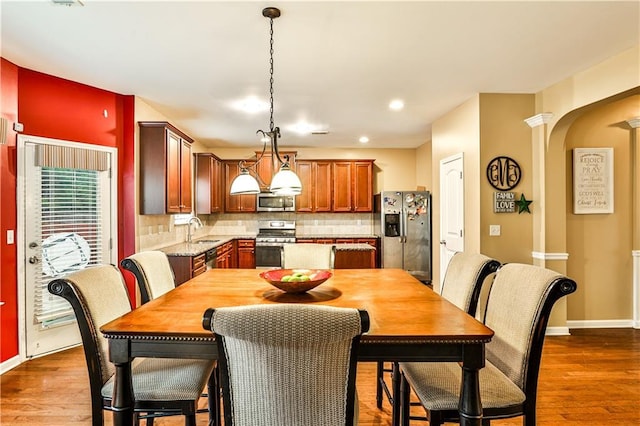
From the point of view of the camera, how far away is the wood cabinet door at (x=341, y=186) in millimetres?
6934

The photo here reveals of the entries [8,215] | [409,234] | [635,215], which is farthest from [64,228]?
[635,215]

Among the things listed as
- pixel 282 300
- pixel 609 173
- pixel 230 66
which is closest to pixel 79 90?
pixel 230 66

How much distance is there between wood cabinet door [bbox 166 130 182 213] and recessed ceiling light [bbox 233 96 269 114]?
85cm

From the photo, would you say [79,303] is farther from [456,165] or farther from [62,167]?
[456,165]

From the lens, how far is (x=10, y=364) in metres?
3.04

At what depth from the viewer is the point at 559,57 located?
9.90 feet

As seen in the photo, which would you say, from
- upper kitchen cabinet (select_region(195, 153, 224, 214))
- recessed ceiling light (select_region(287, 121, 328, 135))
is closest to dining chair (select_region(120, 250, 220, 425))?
recessed ceiling light (select_region(287, 121, 328, 135))

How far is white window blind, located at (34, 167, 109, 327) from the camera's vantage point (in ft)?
10.9

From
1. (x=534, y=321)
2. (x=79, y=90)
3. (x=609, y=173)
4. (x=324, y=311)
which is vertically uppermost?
(x=79, y=90)

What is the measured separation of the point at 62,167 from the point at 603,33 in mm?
4583

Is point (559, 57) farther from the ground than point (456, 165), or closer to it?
farther from the ground

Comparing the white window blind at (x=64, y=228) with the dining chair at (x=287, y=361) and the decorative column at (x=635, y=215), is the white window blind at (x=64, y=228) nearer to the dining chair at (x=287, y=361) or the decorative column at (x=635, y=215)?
the dining chair at (x=287, y=361)

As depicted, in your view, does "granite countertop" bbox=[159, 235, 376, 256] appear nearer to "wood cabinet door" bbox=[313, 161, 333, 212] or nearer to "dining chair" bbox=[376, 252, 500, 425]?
"wood cabinet door" bbox=[313, 161, 333, 212]

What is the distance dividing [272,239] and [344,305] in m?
4.85
